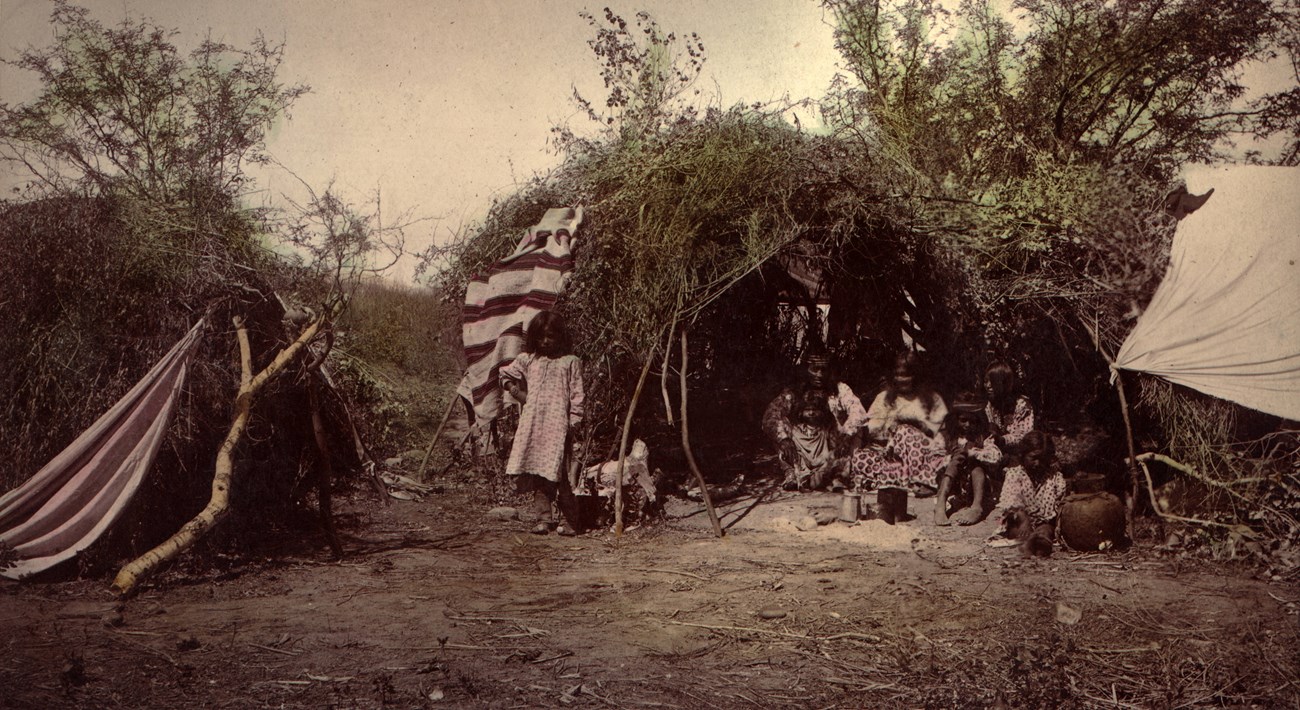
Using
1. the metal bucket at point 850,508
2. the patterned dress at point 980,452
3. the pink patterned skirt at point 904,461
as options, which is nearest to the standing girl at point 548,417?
the metal bucket at point 850,508

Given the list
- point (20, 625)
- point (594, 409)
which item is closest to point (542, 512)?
point (594, 409)

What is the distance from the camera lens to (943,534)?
7.64 m

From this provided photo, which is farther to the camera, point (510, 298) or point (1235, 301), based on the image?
point (510, 298)

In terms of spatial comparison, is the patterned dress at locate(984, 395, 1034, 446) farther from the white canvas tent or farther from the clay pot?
the white canvas tent

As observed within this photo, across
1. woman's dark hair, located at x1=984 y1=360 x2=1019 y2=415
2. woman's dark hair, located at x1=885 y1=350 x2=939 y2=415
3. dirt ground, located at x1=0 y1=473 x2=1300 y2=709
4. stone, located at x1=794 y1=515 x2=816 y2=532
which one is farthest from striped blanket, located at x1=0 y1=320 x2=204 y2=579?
woman's dark hair, located at x1=984 y1=360 x2=1019 y2=415

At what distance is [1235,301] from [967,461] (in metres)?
2.39

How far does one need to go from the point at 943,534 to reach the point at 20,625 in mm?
6319

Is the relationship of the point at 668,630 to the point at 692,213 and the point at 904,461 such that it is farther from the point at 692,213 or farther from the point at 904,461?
the point at 692,213

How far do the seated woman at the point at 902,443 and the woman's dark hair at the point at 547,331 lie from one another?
2712 millimetres

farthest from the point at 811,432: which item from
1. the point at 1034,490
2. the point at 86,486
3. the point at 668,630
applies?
the point at 86,486

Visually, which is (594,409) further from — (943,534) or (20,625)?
(20,625)

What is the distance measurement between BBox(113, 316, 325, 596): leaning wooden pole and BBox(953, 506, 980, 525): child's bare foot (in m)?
5.31

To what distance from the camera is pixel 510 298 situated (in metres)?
8.56

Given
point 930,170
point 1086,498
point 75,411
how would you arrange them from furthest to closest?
point 930,170
point 1086,498
point 75,411
